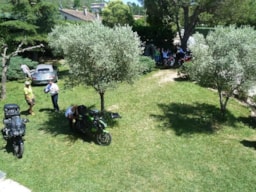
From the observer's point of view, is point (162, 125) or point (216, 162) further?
point (162, 125)

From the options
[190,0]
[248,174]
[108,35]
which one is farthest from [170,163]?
[190,0]

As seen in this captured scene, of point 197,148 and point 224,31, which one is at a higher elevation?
point 224,31

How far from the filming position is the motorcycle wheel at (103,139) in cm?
1138

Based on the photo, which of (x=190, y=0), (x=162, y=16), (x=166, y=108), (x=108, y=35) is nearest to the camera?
(x=108, y=35)

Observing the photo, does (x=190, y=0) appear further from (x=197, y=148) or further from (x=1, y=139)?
(x=1, y=139)

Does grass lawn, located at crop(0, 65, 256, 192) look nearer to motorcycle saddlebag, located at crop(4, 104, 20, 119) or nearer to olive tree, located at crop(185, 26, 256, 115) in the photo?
motorcycle saddlebag, located at crop(4, 104, 20, 119)

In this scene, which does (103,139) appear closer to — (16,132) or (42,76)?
(16,132)

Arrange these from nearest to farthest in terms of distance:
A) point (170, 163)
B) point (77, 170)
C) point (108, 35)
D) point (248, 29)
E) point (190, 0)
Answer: point (77, 170) → point (170, 163) → point (108, 35) → point (248, 29) → point (190, 0)

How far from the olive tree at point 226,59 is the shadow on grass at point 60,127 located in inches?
182

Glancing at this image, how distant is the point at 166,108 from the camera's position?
15.6 meters

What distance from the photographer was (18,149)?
1049cm

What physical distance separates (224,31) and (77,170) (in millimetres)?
8281

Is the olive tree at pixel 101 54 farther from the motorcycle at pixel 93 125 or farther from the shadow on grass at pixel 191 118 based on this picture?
the shadow on grass at pixel 191 118

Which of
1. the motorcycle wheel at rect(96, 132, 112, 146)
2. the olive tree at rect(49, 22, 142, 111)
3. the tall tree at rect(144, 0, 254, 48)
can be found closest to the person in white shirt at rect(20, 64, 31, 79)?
the tall tree at rect(144, 0, 254, 48)
